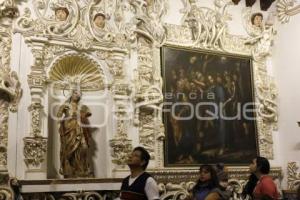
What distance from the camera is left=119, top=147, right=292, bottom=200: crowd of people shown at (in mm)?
4789

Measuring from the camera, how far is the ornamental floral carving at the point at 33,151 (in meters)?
7.77

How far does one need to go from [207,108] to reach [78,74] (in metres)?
3.02

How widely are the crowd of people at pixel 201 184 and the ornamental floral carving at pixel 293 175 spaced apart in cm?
429

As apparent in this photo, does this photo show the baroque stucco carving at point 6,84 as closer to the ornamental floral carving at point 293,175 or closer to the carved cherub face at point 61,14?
the carved cherub face at point 61,14

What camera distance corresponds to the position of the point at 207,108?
9.98 metres

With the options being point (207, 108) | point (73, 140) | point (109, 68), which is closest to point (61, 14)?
point (109, 68)

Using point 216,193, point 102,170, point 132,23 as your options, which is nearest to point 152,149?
point 102,170

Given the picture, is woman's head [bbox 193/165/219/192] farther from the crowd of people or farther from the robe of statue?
the robe of statue

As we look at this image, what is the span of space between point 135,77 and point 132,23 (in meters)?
1.15

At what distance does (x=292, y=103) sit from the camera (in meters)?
10.8

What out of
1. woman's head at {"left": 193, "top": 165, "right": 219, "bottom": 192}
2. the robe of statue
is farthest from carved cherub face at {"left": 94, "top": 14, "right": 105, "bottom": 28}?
woman's head at {"left": 193, "top": 165, "right": 219, "bottom": 192}

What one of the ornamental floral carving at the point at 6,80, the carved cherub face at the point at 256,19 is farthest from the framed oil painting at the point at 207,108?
the ornamental floral carving at the point at 6,80

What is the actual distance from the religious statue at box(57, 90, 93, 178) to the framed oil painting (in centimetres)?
184

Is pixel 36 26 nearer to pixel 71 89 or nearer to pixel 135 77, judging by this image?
pixel 71 89
